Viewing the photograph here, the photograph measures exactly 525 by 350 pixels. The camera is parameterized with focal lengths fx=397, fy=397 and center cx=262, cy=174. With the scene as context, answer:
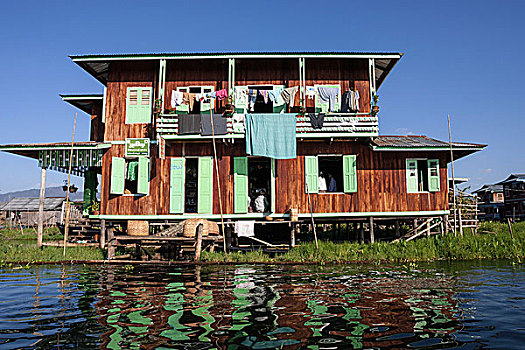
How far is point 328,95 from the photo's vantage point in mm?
19484

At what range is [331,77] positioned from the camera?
20.1m

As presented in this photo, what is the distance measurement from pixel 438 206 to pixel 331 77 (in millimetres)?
8306

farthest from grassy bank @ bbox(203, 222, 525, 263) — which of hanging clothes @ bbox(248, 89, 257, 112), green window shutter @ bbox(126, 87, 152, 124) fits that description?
green window shutter @ bbox(126, 87, 152, 124)

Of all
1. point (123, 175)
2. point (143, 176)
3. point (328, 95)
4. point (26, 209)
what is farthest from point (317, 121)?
point (26, 209)

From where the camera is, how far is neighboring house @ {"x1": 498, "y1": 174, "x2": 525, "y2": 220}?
52.5 m

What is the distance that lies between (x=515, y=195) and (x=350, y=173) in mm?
45961

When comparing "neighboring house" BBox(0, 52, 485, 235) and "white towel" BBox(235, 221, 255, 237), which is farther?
"neighboring house" BBox(0, 52, 485, 235)

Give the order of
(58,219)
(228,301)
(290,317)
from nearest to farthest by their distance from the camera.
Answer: (290,317) < (228,301) < (58,219)

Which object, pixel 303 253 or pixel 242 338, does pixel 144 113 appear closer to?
pixel 303 253

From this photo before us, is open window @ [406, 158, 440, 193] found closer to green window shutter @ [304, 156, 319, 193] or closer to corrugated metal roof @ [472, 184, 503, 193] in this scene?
green window shutter @ [304, 156, 319, 193]

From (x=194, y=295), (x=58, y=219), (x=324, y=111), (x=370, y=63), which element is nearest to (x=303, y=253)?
(x=324, y=111)

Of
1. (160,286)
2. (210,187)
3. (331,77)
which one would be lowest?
(160,286)

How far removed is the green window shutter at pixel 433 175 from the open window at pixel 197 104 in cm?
1119

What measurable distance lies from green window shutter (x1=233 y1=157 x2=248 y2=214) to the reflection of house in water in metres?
7.41
